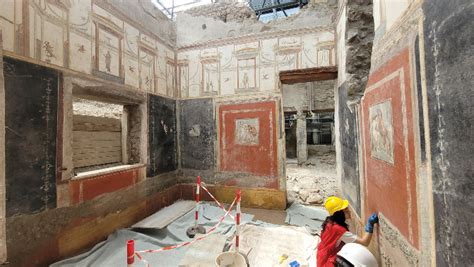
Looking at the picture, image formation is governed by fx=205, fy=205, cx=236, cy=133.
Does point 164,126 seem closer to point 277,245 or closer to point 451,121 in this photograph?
point 277,245

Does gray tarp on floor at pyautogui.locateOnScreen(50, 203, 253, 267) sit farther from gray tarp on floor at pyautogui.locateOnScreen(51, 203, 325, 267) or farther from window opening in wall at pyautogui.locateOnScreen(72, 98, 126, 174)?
window opening in wall at pyautogui.locateOnScreen(72, 98, 126, 174)

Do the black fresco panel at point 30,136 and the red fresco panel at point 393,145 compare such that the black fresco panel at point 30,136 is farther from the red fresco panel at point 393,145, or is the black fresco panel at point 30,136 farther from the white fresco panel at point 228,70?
the red fresco panel at point 393,145

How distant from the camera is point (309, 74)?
5211 mm

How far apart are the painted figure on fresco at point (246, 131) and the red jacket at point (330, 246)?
328 cm

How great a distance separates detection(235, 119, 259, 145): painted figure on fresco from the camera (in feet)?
17.7

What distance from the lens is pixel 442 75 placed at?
47.9 inches

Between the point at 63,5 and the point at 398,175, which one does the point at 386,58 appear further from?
the point at 63,5

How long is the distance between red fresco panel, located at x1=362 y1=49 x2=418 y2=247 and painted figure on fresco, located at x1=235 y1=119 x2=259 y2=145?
3008mm

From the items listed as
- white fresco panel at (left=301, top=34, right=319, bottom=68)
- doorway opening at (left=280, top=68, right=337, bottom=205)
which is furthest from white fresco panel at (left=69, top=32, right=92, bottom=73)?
white fresco panel at (left=301, top=34, right=319, bottom=68)

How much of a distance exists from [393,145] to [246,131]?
3.75 m

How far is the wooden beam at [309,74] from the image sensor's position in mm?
4977

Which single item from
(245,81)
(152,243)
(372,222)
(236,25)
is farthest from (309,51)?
(152,243)

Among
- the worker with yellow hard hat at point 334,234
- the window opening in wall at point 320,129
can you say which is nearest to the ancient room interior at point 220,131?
the worker with yellow hard hat at point 334,234

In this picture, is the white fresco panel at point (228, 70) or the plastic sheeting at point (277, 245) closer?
the plastic sheeting at point (277, 245)
